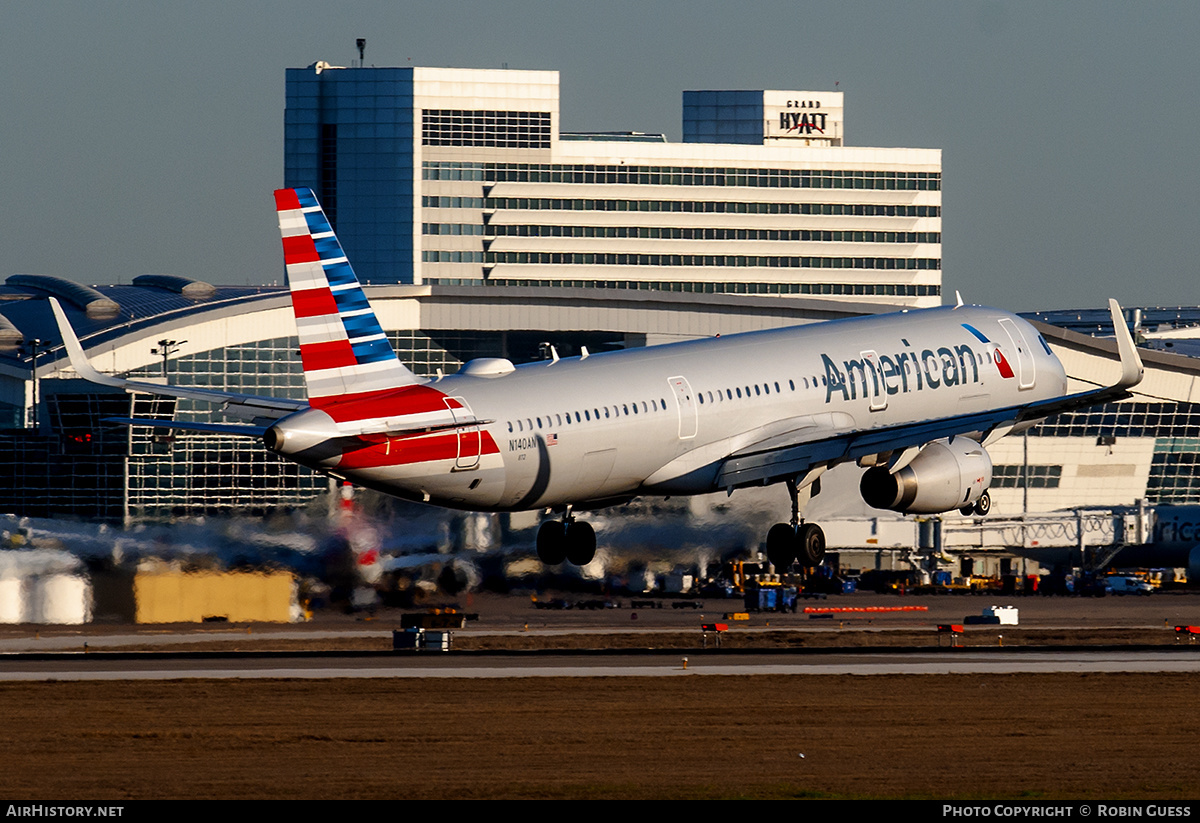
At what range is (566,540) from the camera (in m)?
50.3

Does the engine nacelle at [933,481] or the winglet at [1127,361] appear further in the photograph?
the engine nacelle at [933,481]

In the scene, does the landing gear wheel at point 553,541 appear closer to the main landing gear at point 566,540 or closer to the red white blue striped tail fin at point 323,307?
the main landing gear at point 566,540

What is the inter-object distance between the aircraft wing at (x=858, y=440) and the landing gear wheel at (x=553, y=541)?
4.18 metres

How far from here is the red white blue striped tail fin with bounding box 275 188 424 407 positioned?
41906 millimetres

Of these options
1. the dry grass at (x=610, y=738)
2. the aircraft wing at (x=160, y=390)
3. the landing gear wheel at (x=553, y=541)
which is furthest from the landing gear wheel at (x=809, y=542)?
the aircraft wing at (x=160, y=390)

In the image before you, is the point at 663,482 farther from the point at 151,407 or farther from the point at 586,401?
the point at 151,407

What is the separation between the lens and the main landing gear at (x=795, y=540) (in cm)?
5147

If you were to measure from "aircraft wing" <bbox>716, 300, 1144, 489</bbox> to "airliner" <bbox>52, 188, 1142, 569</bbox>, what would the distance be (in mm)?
52

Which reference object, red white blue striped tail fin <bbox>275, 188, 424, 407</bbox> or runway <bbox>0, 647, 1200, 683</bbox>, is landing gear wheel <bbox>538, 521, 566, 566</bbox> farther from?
red white blue striped tail fin <bbox>275, 188, 424, 407</bbox>

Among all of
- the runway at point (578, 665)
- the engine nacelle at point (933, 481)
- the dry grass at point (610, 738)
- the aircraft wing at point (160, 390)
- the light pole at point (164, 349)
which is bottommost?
the dry grass at point (610, 738)

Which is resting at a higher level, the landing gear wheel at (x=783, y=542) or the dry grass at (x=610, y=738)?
the landing gear wheel at (x=783, y=542)

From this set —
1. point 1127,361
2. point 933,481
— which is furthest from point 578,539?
point 1127,361

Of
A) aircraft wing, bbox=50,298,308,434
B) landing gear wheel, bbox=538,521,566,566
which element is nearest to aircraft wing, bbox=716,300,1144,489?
landing gear wheel, bbox=538,521,566,566

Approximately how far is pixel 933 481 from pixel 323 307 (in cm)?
1764
